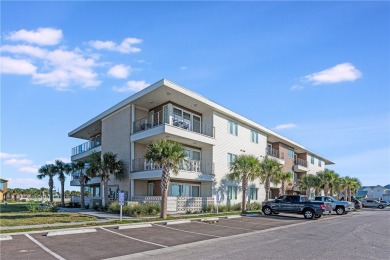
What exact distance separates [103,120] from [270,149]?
22565mm

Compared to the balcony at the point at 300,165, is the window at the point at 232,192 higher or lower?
lower

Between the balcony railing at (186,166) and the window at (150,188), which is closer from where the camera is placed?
the balcony railing at (186,166)

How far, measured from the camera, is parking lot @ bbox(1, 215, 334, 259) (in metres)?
11.1

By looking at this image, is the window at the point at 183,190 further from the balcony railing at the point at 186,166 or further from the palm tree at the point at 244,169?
the palm tree at the point at 244,169

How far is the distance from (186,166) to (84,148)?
18939 millimetres

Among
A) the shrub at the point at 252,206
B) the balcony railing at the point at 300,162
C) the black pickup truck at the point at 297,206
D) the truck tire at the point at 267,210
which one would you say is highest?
the balcony railing at the point at 300,162

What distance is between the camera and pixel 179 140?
31.1 meters

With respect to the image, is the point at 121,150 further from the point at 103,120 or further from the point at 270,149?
the point at 270,149

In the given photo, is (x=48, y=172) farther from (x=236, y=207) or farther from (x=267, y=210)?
(x=267, y=210)

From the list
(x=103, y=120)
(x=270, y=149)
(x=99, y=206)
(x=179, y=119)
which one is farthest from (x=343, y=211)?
(x=103, y=120)

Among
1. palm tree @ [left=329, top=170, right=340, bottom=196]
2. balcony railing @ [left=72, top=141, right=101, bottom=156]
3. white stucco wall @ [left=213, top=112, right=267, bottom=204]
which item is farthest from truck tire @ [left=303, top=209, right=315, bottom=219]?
palm tree @ [left=329, top=170, right=340, bottom=196]

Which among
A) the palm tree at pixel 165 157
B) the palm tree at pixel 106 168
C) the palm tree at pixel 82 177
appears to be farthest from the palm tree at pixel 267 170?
the palm tree at pixel 82 177

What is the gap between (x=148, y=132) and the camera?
2938 cm

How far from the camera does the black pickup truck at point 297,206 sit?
2771 cm
